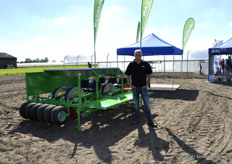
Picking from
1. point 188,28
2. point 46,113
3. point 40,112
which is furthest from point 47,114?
point 188,28

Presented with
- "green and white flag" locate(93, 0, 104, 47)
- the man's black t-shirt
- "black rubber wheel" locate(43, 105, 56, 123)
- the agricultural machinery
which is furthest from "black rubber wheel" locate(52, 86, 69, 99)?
"green and white flag" locate(93, 0, 104, 47)

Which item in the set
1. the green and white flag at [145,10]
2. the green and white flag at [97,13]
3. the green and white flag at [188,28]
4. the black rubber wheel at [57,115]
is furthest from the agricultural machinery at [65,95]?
the green and white flag at [188,28]

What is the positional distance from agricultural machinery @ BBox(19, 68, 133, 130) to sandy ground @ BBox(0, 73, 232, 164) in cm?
32

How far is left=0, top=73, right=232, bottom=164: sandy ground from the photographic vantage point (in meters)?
3.25

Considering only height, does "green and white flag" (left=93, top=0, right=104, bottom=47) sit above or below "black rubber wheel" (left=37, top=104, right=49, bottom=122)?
above

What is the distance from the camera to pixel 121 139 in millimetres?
4027

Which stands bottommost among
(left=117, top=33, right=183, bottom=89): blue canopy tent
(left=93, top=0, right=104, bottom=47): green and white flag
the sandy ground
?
the sandy ground

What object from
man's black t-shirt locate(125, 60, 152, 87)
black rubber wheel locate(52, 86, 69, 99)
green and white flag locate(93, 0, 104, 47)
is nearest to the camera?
man's black t-shirt locate(125, 60, 152, 87)

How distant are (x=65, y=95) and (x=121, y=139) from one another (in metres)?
2.28

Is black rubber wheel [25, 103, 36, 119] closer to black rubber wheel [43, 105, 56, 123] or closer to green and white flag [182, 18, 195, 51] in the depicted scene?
black rubber wheel [43, 105, 56, 123]

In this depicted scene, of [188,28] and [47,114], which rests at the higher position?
[188,28]

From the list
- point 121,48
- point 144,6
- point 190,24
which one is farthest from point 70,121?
point 190,24

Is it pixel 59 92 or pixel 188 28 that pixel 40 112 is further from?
pixel 188 28

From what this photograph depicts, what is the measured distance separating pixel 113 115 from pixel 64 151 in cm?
241
